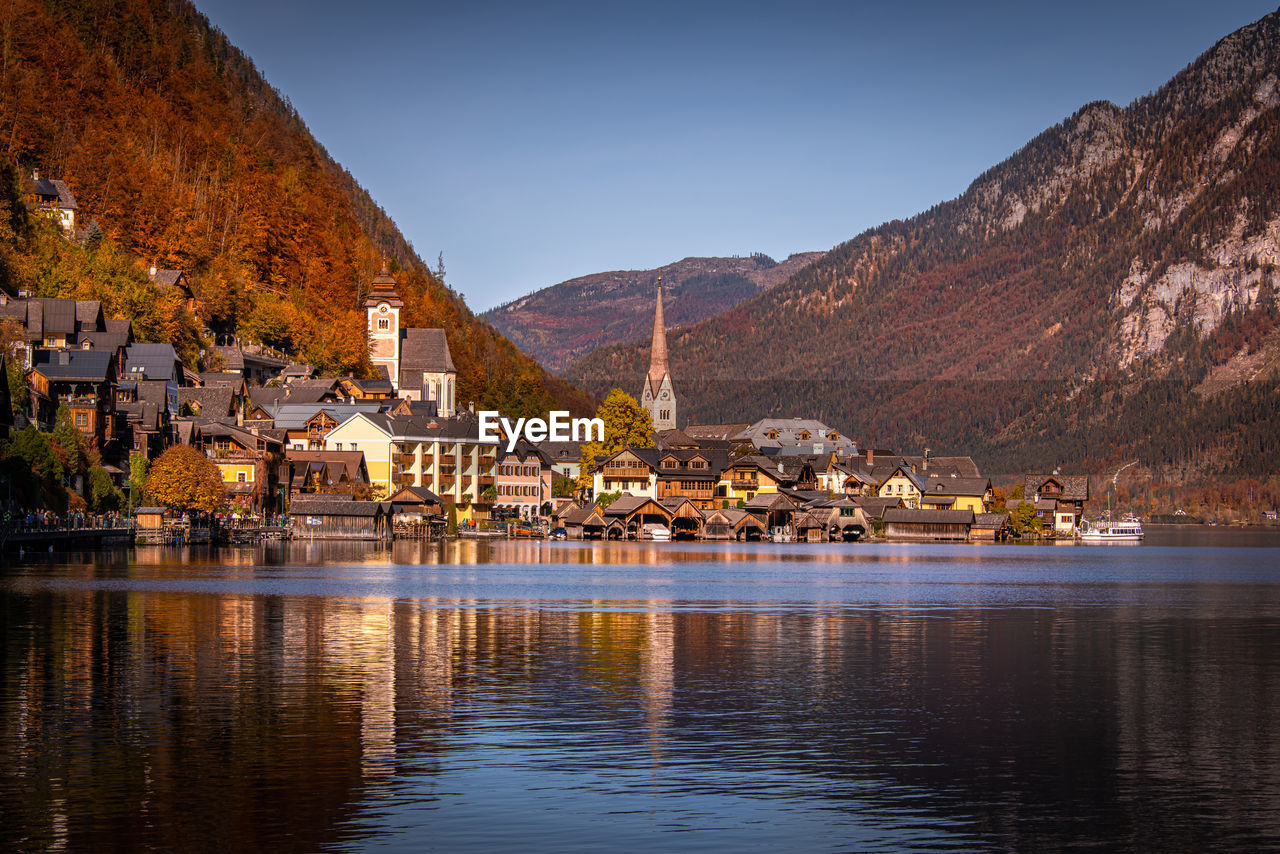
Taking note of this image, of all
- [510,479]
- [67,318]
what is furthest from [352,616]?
[510,479]

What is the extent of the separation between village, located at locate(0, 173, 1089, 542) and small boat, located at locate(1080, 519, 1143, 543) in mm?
4231

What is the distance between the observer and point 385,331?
7456 inches

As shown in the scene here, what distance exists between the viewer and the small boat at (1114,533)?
181 m

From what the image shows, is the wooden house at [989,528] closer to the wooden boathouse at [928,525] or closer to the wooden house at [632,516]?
the wooden boathouse at [928,525]

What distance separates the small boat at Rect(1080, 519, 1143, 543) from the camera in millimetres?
181125

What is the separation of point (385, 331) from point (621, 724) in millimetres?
165469

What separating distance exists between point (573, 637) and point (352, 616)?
1003 centimetres

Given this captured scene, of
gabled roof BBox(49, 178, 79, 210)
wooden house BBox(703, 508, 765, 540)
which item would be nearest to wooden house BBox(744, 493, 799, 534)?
wooden house BBox(703, 508, 765, 540)

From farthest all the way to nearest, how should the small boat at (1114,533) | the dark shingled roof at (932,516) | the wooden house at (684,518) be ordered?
the small boat at (1114,533)
the dark shingled roof at (932,516)
the wooden house at (684,518)

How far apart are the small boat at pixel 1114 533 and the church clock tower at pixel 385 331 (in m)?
94.9

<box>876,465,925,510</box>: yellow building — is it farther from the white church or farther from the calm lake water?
the calm lake water

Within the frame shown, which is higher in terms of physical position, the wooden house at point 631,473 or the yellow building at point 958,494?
the wooden house at point 631,473

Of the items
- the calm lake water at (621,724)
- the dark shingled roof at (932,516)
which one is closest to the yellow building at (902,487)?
the dark shingled roof at (932,516)

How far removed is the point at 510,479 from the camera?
164 meters
